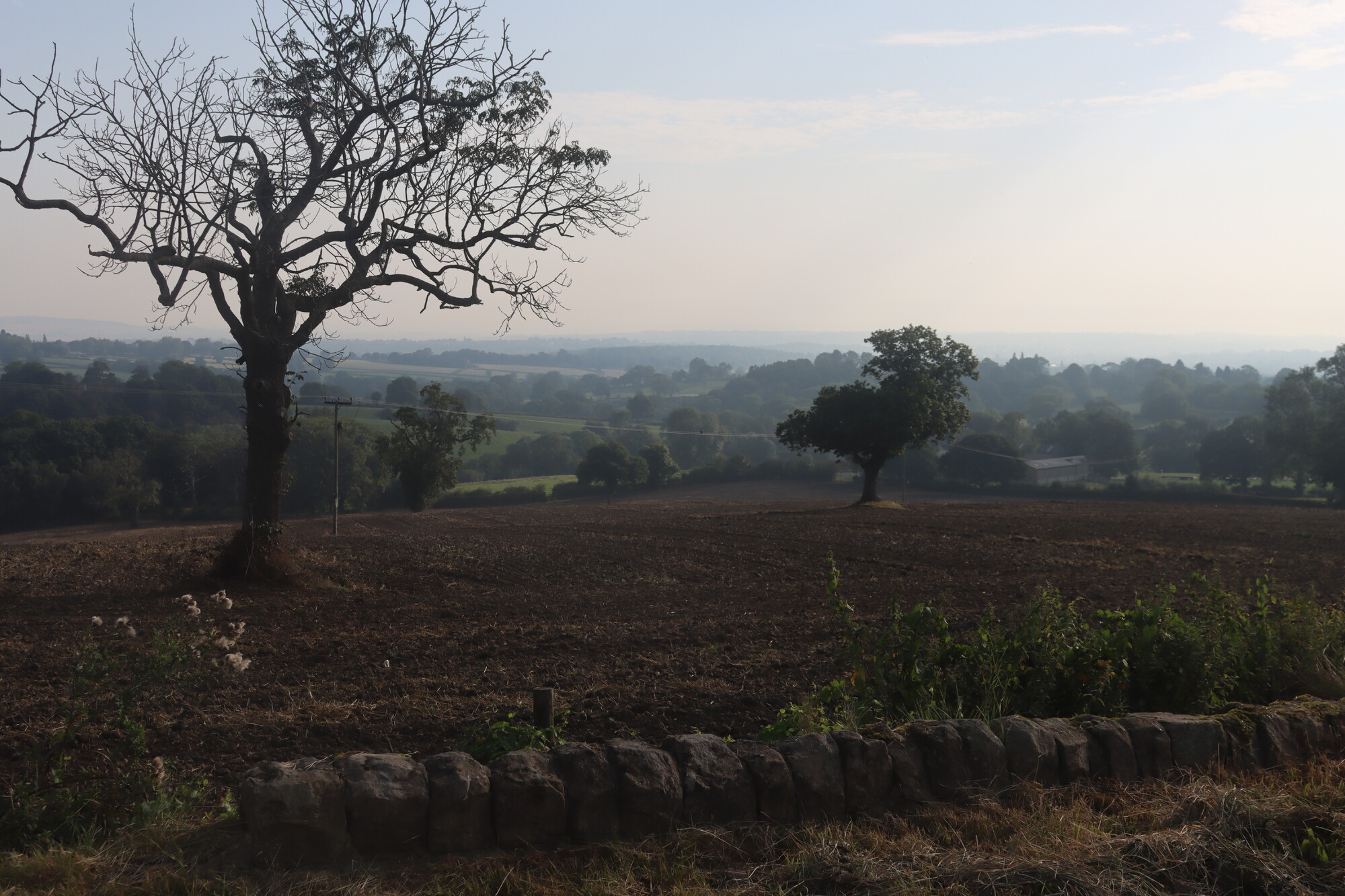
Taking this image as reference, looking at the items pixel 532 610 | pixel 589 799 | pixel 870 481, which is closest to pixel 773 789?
pixel 589 799

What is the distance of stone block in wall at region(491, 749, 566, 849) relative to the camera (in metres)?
3.68

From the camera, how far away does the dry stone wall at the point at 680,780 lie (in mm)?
3525

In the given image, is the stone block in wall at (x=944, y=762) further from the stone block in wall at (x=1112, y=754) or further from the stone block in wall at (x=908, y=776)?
the stone block in wall at (x=1112, y=754)

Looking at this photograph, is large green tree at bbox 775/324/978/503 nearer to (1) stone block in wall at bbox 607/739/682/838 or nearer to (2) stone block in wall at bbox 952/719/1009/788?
(2) stone block in wall at bbox 952/719/1009/788

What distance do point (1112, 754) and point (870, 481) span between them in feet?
109

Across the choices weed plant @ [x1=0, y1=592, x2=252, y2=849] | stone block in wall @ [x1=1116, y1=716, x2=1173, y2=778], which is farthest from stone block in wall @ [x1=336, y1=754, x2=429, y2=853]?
stone block in wall @ [x1=1116, y1=716, x2=1173, y2=778]

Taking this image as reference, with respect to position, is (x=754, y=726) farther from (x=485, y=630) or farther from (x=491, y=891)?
(x=485, y=630)

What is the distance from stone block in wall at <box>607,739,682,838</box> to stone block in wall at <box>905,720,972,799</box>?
1256mm

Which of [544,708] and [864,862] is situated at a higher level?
[544,708]

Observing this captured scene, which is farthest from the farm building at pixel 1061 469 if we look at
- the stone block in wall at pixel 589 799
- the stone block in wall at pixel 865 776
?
the stone block in wall at pixel 589 799

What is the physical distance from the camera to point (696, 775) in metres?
3.90

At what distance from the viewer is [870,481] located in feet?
121

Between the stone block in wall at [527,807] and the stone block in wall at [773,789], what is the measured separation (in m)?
0.86

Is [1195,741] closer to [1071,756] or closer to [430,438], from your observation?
[1071,756]
